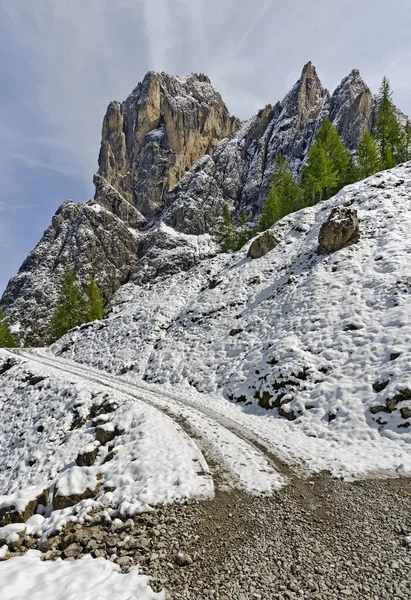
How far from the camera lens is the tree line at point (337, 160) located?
1741 inches

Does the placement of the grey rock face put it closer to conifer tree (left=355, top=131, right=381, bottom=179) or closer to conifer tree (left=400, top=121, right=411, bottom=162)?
conifer tree (left=355, top=131, right=381, bottom=179)

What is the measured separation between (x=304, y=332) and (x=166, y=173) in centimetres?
12924

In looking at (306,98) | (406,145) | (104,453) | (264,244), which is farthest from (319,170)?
(306,98)

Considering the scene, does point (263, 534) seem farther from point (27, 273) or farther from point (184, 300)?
point (27, 273)

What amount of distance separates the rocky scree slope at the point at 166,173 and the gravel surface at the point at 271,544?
255ft

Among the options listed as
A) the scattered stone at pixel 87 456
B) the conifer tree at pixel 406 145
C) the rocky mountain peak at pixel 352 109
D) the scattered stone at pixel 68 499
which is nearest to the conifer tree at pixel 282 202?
the conifer tree at pixel 406 145

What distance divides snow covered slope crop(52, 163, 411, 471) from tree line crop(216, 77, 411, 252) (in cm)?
828

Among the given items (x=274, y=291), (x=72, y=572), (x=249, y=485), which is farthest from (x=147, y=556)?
(x=274, y=291)

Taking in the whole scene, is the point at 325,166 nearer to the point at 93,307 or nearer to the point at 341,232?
the point at 341,232

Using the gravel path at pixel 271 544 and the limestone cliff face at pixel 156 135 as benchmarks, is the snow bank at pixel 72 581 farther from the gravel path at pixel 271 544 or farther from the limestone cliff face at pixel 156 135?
the limestone cliff face at pixel 156 135

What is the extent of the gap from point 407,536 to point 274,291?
72.4 feet

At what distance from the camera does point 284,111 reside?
420 feet

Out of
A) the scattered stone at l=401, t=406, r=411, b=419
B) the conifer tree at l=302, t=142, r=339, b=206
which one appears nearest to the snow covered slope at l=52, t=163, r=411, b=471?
the scattered stone at l=401, t=406, r=411, b=419

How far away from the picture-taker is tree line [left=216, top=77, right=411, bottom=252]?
44.2 metres
